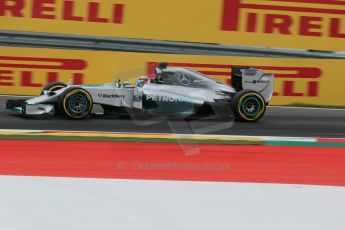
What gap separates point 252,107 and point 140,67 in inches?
95.2

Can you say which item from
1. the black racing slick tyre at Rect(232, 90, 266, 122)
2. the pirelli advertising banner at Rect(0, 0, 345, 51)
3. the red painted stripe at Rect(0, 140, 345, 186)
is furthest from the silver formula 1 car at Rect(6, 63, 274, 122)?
the pirelli advertising banner at Rect(0, 0, 345, 51)

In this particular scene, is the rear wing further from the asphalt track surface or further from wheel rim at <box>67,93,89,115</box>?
wheel rim at <box>67,93,89,115</box>

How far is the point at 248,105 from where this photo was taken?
8.49 meters

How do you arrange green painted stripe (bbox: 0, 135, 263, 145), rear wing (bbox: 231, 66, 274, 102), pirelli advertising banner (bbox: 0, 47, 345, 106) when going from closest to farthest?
green painted stripe (bbox: 0, 135, 263, 145)
rear wing (bbox: 231, 66, 274, 102)
pirelli advertising banner (bbox: 0, 47, 345, 106)

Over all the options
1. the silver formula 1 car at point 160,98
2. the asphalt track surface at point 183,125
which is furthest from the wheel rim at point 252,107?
the asphalt track surface at point 183,125

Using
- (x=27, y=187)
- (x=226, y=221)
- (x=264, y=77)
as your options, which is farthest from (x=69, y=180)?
(x=264, y=77)

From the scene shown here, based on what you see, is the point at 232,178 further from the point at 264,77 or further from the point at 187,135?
the point at 264,77

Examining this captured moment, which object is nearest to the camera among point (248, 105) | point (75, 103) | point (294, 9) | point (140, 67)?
point (75, 103)

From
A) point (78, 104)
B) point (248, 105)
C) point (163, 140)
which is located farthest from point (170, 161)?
point (248, 105)

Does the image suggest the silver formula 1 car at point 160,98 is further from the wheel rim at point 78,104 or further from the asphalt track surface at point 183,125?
the asphalt track surface at point 183,125

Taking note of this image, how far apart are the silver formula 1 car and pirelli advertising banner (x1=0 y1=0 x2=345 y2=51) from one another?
2540 mm

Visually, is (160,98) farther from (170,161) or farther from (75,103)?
(170,161)

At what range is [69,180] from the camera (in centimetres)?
443

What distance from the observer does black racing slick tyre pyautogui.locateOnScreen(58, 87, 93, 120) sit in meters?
7.74
